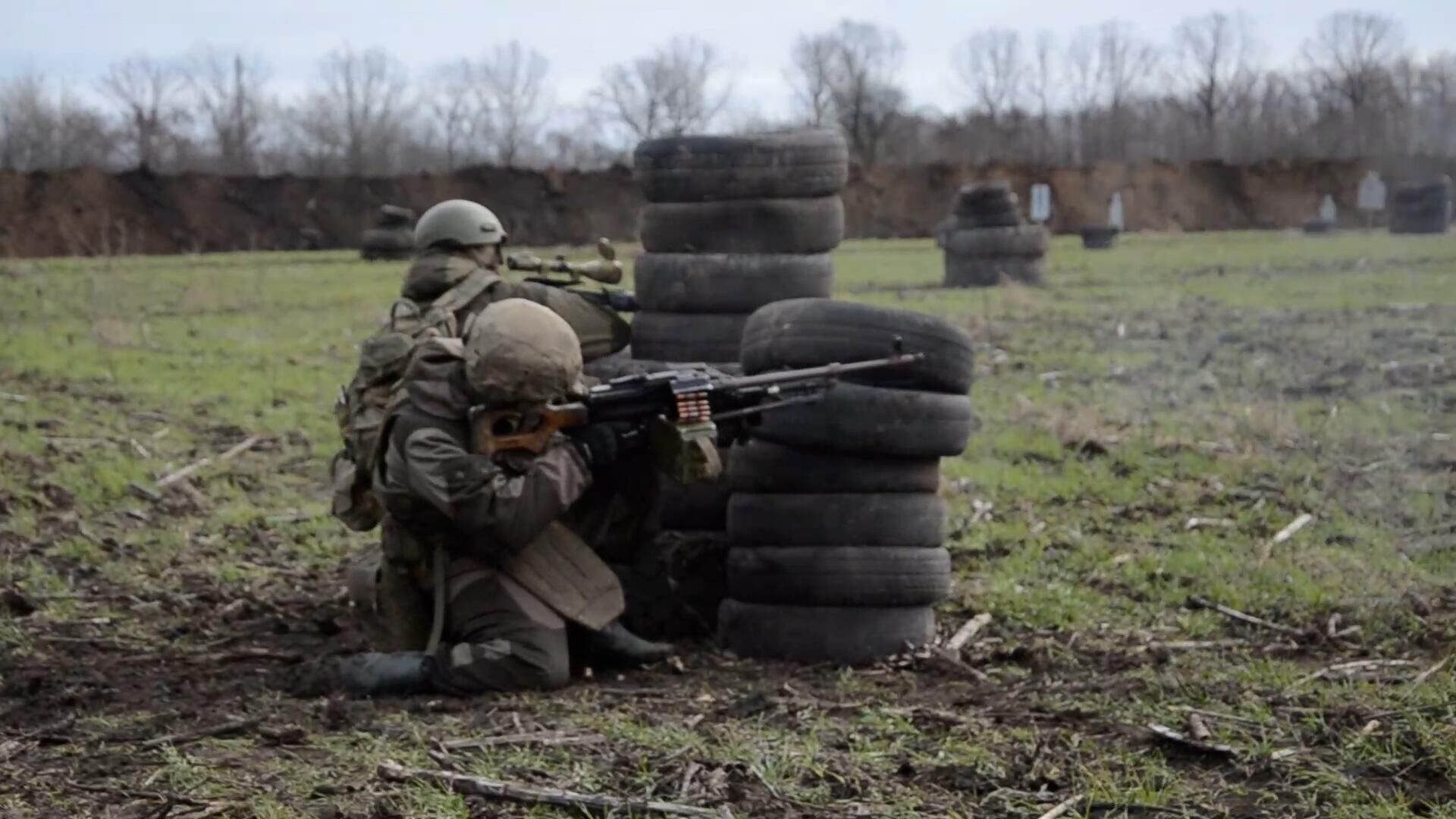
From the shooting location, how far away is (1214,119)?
162ft

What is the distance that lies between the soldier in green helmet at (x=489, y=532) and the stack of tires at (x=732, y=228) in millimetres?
820

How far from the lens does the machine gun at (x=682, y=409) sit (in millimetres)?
5797

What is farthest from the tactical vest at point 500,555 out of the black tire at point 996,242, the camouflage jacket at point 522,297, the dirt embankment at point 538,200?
the dirt embankment at point 538,200

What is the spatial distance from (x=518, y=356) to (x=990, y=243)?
1661 cm

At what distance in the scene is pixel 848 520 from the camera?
19.9ft

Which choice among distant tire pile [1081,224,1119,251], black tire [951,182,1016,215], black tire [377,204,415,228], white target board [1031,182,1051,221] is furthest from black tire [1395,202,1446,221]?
black tire [377,204,415,228]

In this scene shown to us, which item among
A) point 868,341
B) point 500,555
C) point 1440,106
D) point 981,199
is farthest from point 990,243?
point 500,555

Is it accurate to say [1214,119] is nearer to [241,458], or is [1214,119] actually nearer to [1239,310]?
[1239,310]

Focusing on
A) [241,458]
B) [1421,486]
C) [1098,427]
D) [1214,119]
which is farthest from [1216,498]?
[1214,119]

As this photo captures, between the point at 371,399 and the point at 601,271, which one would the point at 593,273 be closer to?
the point at 601,271

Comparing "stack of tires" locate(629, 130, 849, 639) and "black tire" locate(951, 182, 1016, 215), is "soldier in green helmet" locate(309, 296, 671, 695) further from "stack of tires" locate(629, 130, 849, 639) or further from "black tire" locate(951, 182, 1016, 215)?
"black tire" locate(951, 182, 1016, 215)

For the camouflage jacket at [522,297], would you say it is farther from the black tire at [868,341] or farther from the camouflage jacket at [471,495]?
the black tire at [868,341]

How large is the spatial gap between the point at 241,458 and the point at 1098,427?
16.8 ft

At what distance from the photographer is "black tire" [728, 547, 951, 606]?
607 centimetres
